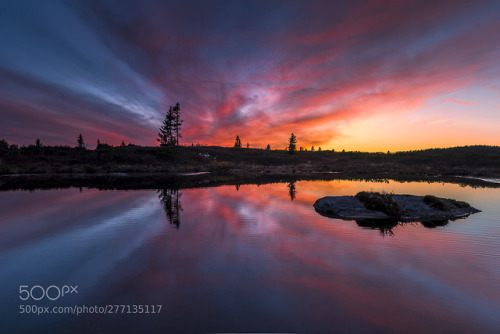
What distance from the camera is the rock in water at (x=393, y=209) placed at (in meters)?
13.7

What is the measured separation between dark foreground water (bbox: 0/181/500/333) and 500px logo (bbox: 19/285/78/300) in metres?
0.03

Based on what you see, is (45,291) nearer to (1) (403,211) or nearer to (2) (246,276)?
(2) (246,276)

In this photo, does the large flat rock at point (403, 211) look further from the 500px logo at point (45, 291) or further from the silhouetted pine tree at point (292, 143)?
the silhouetted pine tree at point (292, 143)

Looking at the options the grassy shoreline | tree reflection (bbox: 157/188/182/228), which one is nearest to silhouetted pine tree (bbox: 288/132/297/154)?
the grassy shoreline

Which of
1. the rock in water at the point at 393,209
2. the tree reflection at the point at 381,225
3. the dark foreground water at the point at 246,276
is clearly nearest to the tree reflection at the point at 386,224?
the tree reflection at the point at 381,225

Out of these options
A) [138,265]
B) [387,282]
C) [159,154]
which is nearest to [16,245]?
[138,265]

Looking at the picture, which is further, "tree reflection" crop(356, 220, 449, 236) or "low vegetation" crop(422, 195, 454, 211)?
"low vegetation" crop(422, 195, 454, 211)

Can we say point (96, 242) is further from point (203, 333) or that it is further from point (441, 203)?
point (441, 203)

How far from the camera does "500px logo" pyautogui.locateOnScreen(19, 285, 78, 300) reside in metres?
5.62

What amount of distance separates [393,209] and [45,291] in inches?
634

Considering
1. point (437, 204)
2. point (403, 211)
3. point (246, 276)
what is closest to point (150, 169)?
point (403, 211)

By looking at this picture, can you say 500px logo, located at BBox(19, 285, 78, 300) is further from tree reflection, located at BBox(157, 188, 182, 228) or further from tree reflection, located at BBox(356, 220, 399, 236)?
tree reflection, located at BBox(356, 220, 399, 236)

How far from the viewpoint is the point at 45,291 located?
584 centimetres

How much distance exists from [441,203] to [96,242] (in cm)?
1943
